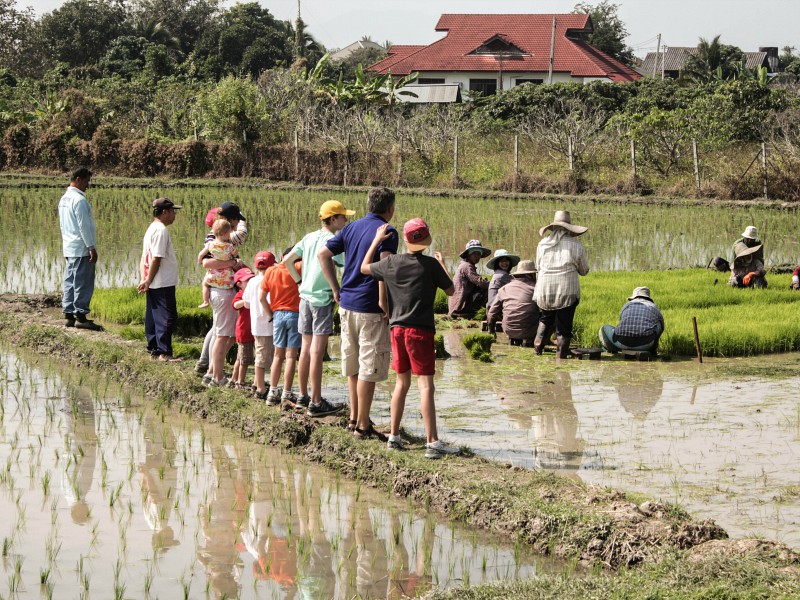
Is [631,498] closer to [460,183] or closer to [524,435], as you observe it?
[524,435]

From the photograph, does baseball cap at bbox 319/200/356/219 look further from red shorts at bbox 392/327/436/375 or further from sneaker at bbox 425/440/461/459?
sneaker at bbox 425/440/461/459

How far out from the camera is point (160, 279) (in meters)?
8.32

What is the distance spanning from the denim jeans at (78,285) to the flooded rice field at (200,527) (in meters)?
2.97

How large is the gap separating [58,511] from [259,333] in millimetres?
2221

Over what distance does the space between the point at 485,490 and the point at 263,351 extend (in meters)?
2.53

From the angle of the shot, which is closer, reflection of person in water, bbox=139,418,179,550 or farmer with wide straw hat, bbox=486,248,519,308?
reflection of person in water, bbox=139,418,179,550

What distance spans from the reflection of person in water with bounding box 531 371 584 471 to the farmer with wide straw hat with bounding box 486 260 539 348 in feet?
4.14

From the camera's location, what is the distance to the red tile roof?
49531mm

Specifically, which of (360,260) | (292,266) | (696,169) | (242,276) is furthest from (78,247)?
(696,169)

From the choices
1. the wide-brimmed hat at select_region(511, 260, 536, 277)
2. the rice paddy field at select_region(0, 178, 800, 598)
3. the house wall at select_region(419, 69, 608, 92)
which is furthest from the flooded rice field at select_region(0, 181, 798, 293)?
the house wall at select_region(419, 69, 608, 92)

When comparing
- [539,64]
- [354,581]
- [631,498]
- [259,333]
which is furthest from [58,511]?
[539,64]

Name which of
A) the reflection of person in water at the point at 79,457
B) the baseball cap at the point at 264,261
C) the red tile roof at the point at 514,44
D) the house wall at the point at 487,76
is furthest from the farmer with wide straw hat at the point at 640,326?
the house wall at the point at 487,76

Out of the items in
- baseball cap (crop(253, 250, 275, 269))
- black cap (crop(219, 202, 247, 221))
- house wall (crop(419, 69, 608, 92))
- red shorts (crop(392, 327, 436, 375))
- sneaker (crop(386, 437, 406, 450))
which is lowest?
sneaker (crop(386, 437, 406, 450))

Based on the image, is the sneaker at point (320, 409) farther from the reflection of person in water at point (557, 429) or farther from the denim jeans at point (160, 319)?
the denim jeans at point (160, 319)
